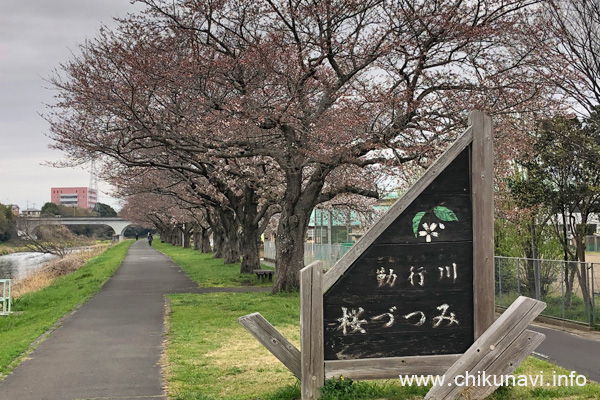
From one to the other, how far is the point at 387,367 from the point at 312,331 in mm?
873

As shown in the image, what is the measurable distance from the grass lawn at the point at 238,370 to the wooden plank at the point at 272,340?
407 millimetres

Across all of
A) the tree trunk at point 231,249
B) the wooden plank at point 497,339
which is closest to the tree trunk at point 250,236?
the tree trunk at point 231,249

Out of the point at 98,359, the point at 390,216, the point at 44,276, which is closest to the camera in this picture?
the point at 390,216

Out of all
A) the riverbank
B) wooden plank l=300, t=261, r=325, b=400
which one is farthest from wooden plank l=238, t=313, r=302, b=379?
the riverbank

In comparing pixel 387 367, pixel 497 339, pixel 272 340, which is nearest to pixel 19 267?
pixel 272 340

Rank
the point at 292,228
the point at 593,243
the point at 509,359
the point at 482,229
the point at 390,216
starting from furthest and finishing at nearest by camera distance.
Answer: the point at 593,243 → the point at 292,228 → the point at 482,229 → the point at 390,216 → the point at 509,359

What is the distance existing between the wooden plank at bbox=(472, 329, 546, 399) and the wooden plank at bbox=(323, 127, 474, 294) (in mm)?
1720

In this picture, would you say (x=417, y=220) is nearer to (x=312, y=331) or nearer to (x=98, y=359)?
(x=312, y=331)

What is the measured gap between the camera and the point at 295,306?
15125 mm

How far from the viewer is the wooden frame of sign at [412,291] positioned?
6.02 metres

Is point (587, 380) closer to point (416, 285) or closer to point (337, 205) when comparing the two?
point (416, 285)

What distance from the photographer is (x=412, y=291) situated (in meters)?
6.16

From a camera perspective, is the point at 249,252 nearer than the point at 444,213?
No

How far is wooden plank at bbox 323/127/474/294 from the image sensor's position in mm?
6027
